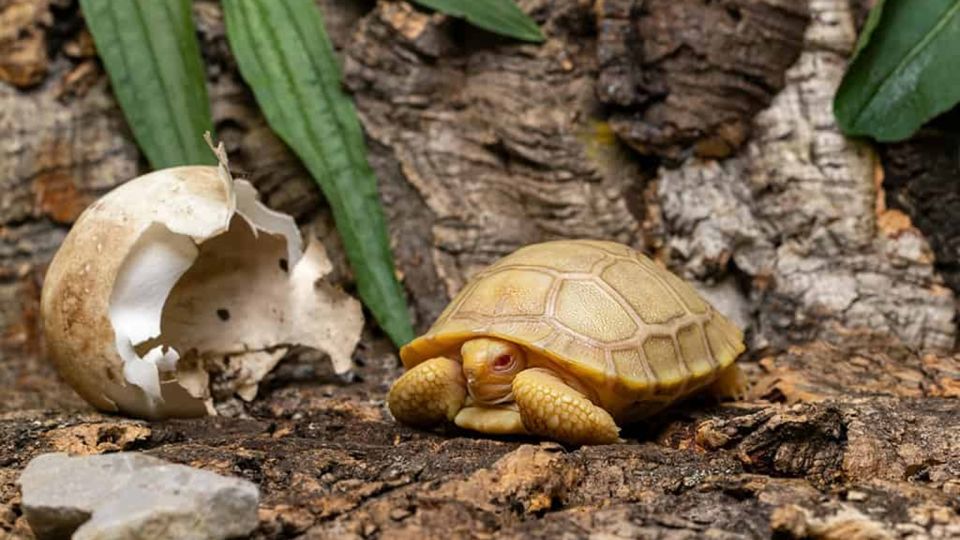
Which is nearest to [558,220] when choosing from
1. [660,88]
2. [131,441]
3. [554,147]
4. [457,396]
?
[554,147]

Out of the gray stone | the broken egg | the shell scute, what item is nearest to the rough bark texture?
the broken egg

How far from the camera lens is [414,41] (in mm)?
3186

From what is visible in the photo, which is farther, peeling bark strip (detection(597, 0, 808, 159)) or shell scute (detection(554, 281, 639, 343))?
peeling bark strip (detection(597, 0, 808, 159))

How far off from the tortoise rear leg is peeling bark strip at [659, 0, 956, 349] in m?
0.48

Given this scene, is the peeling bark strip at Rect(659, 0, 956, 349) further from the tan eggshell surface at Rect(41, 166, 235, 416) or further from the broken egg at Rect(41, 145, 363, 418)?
the tan eggshell surface at Rect(41, 166, 235, 416)

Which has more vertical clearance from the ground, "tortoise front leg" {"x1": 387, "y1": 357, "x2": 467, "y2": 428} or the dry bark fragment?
the dry bark fragment

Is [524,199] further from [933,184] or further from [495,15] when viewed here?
[933,184]

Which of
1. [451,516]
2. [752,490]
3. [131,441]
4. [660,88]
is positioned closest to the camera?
[451,516]

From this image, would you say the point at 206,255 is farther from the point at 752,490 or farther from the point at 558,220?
the point at 752,490

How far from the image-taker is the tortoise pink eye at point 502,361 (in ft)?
6.93

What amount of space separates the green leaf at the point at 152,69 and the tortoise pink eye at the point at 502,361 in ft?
4.53

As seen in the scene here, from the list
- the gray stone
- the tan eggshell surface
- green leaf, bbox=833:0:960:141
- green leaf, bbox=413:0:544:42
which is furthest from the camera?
green leaf, bbox=413:0:544:42

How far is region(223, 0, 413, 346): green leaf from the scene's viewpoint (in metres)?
3.03

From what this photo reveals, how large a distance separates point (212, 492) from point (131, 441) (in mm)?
690
